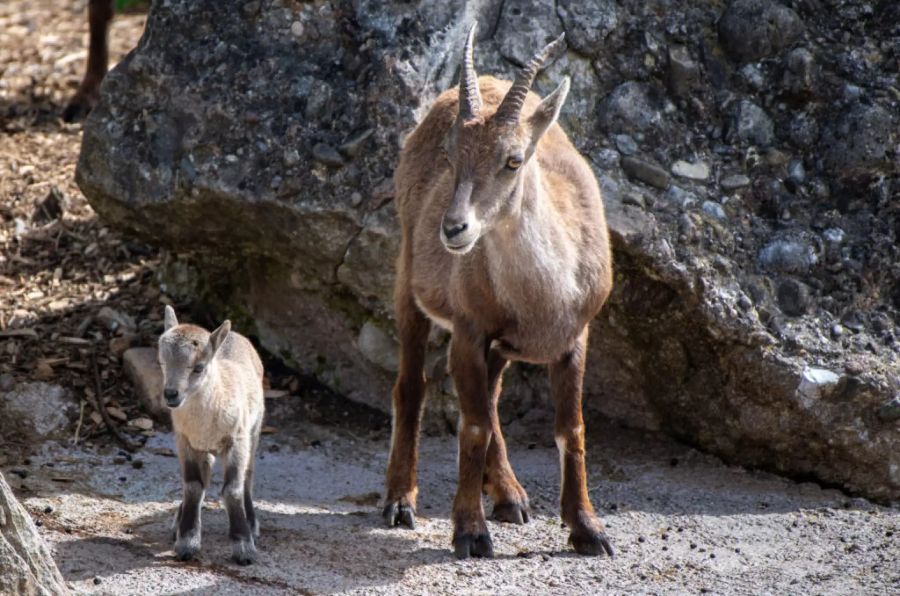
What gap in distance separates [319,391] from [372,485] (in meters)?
1.13

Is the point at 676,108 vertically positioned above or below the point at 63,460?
above

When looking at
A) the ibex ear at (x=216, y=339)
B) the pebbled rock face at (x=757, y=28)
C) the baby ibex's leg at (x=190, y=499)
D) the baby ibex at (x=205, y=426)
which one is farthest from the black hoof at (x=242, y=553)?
the pebbled rock face at (x=757, y=28)

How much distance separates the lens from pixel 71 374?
26.6 feet

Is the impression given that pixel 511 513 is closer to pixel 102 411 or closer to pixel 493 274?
pixel 493 274

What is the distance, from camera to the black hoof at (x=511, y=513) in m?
7.11

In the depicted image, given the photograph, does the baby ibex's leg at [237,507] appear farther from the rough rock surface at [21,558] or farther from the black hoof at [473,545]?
the rough rock surface at [21,558]

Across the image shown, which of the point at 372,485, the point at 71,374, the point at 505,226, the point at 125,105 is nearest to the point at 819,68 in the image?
the point at 505,226

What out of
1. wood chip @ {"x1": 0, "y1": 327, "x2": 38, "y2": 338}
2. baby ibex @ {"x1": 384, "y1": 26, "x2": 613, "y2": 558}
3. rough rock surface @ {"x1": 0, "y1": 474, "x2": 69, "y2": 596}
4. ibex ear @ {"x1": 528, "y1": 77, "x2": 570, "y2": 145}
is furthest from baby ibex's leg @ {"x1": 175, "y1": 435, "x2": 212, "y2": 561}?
wood chip @ {"x1": 0, "y1": 327, "x2": 38, "y2": 338}

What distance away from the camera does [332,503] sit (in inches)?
285

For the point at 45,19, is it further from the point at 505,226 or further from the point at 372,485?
the point at 505,226

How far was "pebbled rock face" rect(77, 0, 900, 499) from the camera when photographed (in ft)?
25.2

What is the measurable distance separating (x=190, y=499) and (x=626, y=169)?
10.8 ft

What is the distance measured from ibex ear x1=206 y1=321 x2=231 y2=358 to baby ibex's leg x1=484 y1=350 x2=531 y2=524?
4.90 feet

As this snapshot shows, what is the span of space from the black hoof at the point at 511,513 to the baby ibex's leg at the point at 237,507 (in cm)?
147
